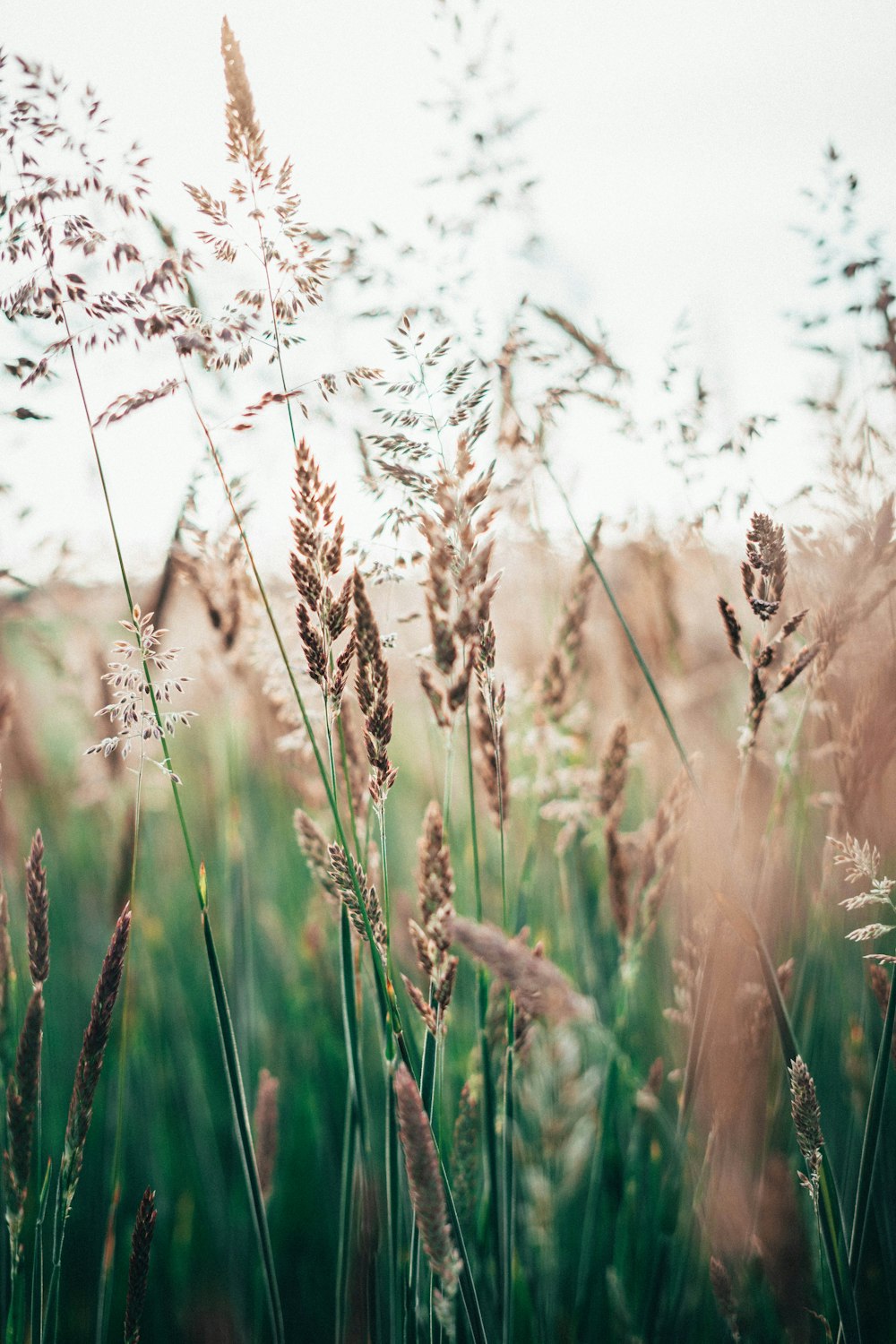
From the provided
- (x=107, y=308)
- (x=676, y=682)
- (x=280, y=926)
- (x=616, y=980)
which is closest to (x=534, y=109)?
(x=107, y=308)

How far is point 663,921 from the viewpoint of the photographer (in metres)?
1.37

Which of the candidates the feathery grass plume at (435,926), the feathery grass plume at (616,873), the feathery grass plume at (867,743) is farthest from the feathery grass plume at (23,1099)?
the feathery grass plume at (867,743)

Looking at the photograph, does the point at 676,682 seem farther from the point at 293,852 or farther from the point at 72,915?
the point at 72,915

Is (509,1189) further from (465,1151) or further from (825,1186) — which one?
(825,1186)

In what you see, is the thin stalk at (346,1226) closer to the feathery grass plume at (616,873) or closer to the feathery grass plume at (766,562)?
the feathery grass plume at (616,873)

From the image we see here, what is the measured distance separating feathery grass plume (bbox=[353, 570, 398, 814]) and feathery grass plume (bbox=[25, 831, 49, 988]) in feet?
1.04

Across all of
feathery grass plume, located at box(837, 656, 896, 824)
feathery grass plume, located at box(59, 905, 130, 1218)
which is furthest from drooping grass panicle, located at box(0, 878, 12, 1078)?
feathery grass plume, located at box(837, 656, 896, 824)

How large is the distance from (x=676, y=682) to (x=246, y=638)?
2.65 ft

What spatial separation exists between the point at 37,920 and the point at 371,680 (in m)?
0.38

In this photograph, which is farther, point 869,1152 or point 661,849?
point 661,849

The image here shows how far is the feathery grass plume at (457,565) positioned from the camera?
0.61 m

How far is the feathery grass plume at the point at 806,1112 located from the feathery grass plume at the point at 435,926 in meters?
0.30

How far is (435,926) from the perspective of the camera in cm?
59

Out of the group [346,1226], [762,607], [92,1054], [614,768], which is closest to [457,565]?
[762,607]
